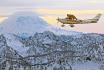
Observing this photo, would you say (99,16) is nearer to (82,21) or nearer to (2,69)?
(82,21)

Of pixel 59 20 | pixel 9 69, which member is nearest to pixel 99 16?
pixel 59 20

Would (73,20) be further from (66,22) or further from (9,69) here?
(9,69)

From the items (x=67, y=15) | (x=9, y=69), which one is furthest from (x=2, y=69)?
(x=67, y=15)

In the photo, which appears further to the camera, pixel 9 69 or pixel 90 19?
pixel 9 69

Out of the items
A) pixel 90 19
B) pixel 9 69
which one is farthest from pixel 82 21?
pixel 9 69

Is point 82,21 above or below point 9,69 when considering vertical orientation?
above

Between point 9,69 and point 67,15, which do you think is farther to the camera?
point 9,69

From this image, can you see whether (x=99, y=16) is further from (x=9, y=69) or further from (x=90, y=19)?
(x=9, y=69)
